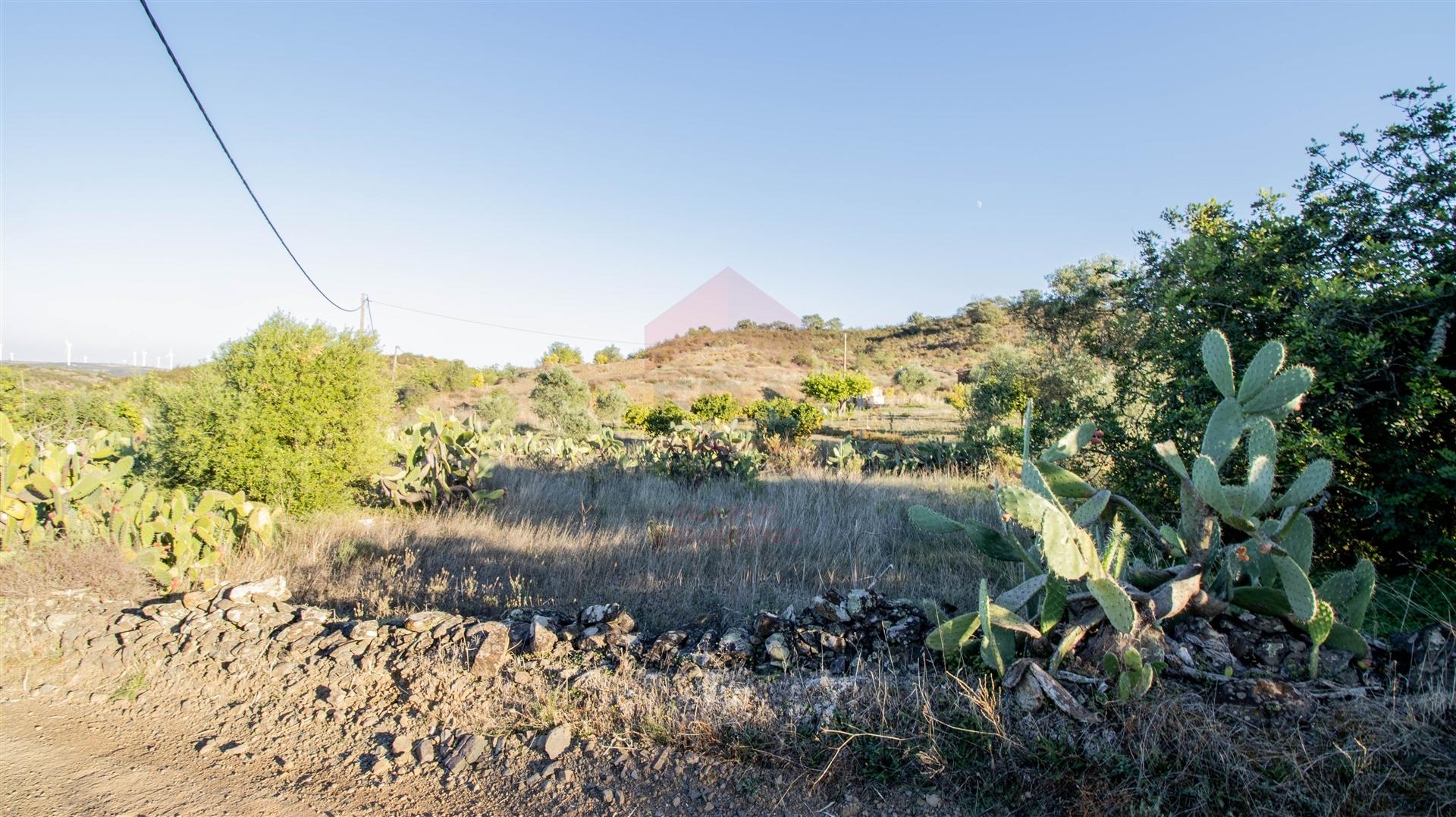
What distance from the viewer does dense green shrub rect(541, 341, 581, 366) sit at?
56.6 m

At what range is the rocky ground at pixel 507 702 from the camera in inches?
96.3

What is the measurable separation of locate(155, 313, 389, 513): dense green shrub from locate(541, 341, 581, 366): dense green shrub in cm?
4943

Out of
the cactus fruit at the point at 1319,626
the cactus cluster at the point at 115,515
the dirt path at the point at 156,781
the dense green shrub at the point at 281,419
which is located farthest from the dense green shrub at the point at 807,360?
the dirt path at the point at 156,781

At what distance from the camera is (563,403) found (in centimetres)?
2302

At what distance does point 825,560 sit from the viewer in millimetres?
5203

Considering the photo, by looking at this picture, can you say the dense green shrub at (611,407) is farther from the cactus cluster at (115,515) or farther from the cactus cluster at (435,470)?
the cactus cluster at (115,515)

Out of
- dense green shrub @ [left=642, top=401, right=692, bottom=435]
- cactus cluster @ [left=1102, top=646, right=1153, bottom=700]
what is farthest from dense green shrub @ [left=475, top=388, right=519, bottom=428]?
cactus cluster @ [left=1102, top=646, right=1153, bottom=700]

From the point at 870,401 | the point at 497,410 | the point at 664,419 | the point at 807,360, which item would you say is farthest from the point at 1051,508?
the point at 807,360

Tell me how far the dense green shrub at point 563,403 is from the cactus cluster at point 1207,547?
57.8 feet

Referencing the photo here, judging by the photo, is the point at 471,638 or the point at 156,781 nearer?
the point at 156,781

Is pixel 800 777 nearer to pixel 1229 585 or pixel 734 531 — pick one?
pixel 1229 585

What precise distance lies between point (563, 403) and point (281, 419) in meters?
17.0

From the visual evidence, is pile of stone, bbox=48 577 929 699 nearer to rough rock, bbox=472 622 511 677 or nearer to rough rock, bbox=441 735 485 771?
rough rock, bbox=472 622 511 677

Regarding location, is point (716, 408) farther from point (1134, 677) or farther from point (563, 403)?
point (1134, 677)
